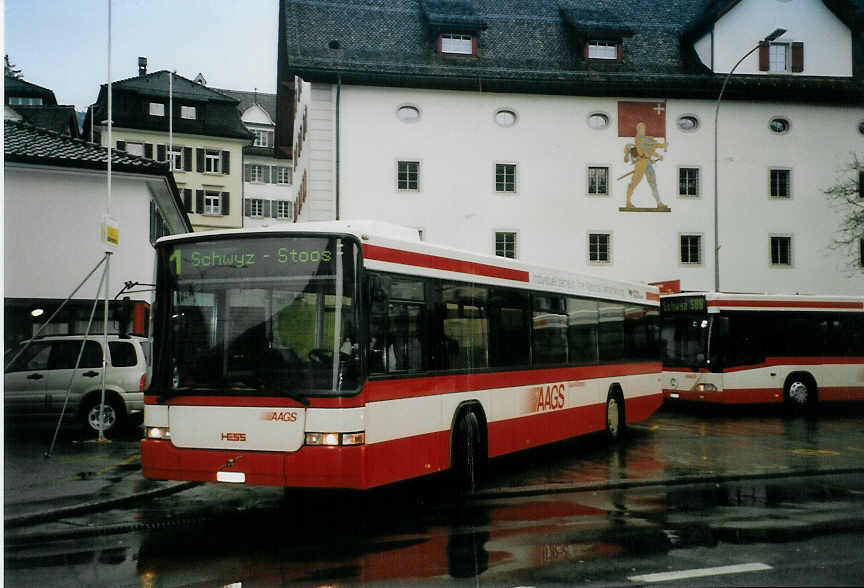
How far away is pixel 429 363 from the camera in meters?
10.3

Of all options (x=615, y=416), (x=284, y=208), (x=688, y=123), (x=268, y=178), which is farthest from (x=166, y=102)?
(x=688, y=123)

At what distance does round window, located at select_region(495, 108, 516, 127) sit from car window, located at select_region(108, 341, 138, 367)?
22304 mm

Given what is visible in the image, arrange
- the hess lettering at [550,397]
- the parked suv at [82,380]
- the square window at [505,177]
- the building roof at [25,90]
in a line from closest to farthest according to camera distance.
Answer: the building roof at [25,90], the hess lettering at [550,397], the parked suv at [82,380], the square window at [505,177]

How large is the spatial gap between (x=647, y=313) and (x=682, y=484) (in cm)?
660

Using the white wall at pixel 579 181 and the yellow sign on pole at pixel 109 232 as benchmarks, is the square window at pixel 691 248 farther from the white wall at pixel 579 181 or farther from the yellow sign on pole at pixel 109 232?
the yellow sign on pole at pixel 109 232

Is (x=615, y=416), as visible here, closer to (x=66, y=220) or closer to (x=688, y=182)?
(x=66, y=220)

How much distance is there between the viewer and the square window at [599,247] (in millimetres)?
37406

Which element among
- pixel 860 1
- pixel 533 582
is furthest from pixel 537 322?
pixel 860 1

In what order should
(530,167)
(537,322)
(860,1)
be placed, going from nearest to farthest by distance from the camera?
(537,322) < (860,1) < (530,167)

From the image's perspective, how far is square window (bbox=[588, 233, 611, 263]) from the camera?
37.4m

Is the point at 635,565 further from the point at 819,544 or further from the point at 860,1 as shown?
the point at 860,1

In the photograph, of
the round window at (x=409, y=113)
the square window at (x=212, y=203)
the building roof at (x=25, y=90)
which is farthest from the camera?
the round window at (x=409, y=113)

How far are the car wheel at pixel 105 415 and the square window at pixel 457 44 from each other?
2423cm

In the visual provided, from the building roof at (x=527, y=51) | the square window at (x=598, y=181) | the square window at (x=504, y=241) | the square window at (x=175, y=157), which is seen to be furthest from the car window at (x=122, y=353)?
the square window at (x=598, y=181)
